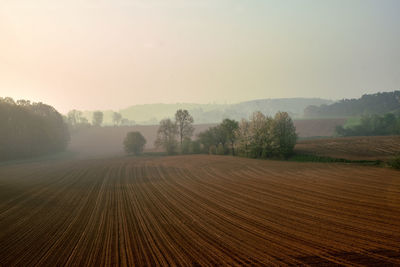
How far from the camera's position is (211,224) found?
45.8 ft

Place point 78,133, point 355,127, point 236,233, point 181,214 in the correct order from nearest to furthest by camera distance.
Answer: point 236,233
point 181,214
point 355,127
point 78,133

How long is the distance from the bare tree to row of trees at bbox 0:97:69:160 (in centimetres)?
4026

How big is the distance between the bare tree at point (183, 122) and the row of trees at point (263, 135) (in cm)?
1932

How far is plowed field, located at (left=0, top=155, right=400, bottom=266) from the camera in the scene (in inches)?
396

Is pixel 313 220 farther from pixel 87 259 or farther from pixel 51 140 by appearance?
pixel 51 140

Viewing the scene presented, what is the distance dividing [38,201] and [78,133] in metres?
127

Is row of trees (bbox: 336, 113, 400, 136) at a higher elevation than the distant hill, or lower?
lower

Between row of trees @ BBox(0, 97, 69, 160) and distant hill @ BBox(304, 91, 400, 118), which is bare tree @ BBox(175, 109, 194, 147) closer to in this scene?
row of trees @ BBox(0, 97, 69, 160)

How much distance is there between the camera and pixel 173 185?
87.8 ft

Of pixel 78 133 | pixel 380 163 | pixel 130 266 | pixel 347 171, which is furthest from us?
pixel 78 133

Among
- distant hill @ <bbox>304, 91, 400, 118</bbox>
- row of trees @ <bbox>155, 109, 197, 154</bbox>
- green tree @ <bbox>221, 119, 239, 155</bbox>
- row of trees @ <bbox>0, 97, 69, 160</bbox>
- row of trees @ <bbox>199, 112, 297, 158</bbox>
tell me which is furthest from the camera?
distant hill @ <bbox>304, 91, 400, 118</bbox>

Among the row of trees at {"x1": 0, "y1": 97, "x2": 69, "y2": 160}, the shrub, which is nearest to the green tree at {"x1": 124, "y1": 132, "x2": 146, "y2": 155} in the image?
the row of trees at {"x1": 0, "y1": 97, "x2": 69, "y2": 160}

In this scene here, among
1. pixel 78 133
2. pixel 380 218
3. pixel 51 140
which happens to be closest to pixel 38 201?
pixel 380 218

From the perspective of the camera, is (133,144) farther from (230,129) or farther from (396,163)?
(396,163)
